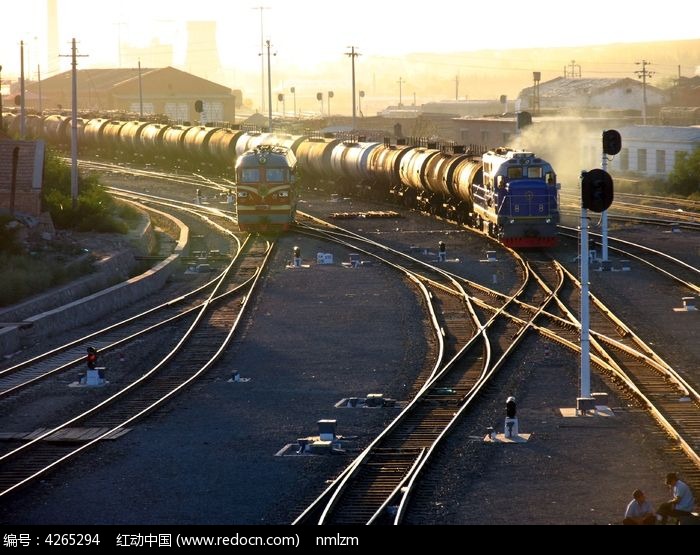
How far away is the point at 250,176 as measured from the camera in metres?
44.9

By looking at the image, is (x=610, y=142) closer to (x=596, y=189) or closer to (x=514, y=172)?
(x=514, y=172)

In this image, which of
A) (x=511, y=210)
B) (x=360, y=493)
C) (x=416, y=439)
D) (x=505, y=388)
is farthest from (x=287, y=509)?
(x=511, y=210)

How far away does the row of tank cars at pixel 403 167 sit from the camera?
132 ft

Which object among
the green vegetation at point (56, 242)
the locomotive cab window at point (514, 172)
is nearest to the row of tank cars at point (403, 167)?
the locomotive cab window at point (514, 172)

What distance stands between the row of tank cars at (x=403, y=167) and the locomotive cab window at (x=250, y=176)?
7.33 metres

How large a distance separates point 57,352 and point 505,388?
31.4ft

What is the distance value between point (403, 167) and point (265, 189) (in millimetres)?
10778

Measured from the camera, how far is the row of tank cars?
40.1 meters

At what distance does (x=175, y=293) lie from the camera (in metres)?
34.8

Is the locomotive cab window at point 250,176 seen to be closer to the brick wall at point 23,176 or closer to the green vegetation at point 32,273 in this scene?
the brick wall at point 23,176

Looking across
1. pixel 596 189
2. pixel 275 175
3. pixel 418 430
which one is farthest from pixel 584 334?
pixel 275 175

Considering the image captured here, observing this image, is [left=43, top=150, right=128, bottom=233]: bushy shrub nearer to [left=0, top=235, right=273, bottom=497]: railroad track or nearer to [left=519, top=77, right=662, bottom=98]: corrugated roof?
[left=0, top=235, right=273, bottom=497]: railroad track
